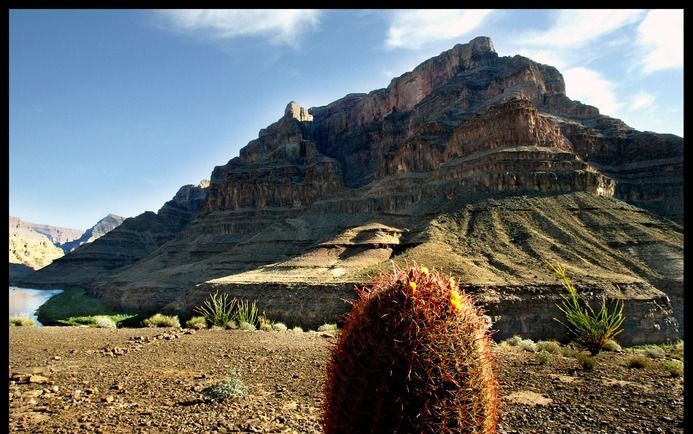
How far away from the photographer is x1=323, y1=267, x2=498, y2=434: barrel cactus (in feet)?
13.8

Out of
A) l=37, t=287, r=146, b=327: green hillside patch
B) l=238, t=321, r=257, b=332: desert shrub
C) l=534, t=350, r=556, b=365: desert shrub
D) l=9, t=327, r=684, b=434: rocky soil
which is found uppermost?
l=534, t=350, r=556, b=365: desert shrub

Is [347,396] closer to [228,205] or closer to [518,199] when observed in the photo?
[518,199]

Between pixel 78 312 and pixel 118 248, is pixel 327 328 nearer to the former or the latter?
pixel 78 312

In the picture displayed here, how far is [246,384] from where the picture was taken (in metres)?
12.1

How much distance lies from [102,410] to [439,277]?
8596 millimetres

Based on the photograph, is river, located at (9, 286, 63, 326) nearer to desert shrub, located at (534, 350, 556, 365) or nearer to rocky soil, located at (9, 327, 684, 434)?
rocky soil, located at (9, 327, 684, 434)

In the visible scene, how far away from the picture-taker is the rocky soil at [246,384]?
8883 millimetres

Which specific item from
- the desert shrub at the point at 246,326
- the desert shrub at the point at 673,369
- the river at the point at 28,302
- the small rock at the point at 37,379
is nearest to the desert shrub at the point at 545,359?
the desert shrub at the point at 673,369

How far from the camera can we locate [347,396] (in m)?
4.43

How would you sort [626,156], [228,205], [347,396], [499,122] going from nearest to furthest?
[347,396]
[499,122]
[626,156]
[228,205]

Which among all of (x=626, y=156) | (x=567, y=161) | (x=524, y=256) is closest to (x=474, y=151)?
(x=567, y=161)

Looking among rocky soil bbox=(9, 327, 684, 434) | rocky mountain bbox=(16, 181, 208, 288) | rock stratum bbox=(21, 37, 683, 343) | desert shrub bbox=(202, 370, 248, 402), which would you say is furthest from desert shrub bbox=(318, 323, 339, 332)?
rocky mountain bbox=(16, 181, 208, 288)

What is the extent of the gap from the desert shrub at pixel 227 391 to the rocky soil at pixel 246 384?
0.71 ft

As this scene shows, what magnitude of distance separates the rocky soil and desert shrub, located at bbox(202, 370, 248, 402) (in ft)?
0.71
